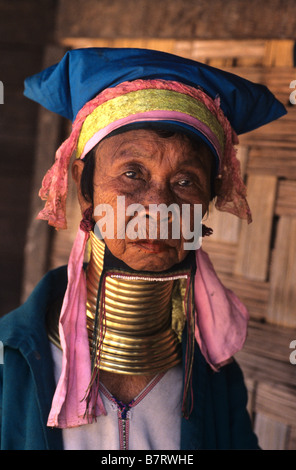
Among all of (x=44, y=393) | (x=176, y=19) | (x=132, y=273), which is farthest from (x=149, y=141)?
(x=176, y=19)

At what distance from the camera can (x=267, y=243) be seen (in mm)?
2545

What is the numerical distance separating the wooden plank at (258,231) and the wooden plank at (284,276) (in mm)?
52

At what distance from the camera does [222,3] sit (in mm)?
2514

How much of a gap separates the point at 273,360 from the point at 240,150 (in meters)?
1.07

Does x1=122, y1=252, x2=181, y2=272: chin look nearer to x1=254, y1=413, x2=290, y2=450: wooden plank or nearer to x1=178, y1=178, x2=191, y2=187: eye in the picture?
x1=178, y1=178, x2=191, y2=187: eye

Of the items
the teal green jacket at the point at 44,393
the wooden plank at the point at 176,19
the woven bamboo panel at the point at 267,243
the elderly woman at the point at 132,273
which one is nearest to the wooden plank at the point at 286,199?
the woven bamboo panel at the point at 267,243

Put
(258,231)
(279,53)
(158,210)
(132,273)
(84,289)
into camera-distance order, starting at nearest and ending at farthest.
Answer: (158,210) < (132,273) < (84,289) < (279,53) < (258,231)

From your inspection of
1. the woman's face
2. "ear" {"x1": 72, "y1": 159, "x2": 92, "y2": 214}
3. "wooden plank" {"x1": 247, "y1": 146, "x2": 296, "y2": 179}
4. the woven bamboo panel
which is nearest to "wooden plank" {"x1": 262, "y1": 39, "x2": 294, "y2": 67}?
the woven bamboo panel

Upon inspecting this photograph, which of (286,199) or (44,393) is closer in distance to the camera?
(44,393)

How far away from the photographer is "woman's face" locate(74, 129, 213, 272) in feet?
4.71

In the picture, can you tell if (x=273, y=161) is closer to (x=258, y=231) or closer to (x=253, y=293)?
(x=258, y=231)

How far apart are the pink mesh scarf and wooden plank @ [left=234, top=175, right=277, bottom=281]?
761 mm

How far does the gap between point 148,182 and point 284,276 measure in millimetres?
1298
